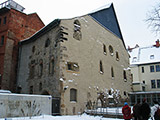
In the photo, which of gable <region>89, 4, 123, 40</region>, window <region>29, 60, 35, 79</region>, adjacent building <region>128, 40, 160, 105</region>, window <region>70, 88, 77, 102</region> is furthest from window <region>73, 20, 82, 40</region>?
adjacent building <region>128, 40, 160, 105</region>

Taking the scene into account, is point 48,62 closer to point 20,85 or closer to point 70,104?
point 70,104

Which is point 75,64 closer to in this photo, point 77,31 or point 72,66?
point 72,66

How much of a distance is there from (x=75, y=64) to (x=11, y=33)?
40.7ft

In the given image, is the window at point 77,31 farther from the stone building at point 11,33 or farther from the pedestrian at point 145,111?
the pedestrian at point 145,111

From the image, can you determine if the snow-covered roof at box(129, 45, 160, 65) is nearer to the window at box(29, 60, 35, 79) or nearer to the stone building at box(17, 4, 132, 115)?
the stone building at box(17, 4, 132, 115)

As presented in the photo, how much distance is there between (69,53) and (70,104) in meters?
4.97

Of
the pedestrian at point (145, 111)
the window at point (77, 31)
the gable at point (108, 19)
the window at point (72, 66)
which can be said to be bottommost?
the pedestrian at point (145, 111)

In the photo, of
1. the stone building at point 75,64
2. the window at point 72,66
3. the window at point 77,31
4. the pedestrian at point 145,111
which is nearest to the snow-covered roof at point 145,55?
the stone building at point 75,64

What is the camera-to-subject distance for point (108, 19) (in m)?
27.1

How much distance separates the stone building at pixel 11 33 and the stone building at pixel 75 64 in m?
1.05

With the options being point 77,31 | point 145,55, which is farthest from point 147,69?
point 77,31

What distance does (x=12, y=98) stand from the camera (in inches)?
533

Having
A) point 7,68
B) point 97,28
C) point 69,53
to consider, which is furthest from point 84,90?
point 7,68

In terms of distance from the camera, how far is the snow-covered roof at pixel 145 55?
35525 millimetres
